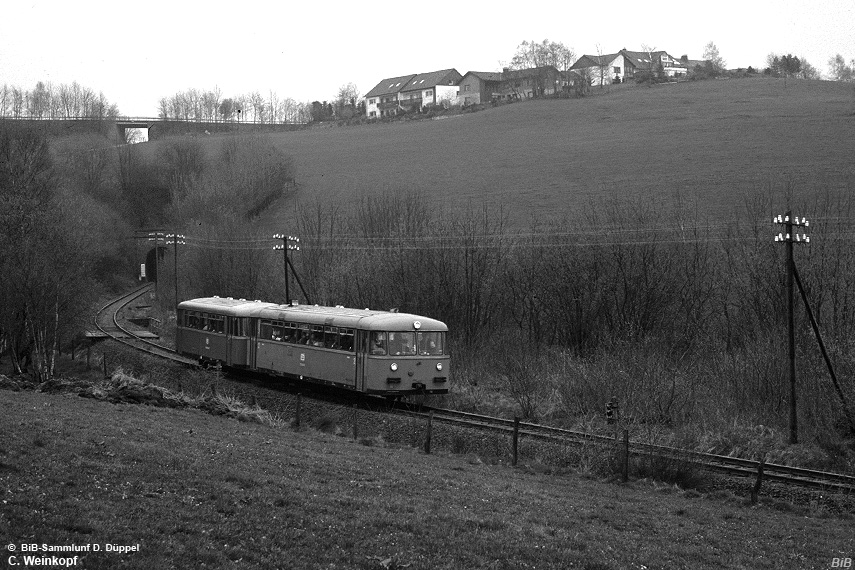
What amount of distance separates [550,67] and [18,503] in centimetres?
11031

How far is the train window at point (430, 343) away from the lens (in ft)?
84.5

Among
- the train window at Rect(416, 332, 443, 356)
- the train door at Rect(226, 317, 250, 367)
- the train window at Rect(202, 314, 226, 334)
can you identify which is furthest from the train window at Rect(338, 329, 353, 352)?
the train window at Rect(202, 314, 226, 334)

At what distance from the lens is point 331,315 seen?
2745cm

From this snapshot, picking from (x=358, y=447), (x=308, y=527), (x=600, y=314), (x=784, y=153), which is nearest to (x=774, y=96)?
(x=784, y=153)

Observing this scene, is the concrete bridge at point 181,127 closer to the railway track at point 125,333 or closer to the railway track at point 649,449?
the railway track at point 125,333

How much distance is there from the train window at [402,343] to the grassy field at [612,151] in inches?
986

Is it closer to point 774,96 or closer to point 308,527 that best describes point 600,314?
point 308,527

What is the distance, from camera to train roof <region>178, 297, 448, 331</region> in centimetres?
2541

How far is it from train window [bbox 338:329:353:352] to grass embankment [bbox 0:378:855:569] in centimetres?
882

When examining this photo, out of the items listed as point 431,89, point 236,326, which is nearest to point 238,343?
point 236,326

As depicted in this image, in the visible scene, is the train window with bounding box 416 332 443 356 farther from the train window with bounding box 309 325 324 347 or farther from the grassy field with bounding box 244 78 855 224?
the grassy field with bounding box 244 78 855 224

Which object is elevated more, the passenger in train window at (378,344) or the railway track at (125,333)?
the passenger in train window at (378,344)

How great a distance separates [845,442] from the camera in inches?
844

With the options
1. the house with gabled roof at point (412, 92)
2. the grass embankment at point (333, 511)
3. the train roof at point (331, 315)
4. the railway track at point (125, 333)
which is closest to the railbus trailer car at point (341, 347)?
the train roof at point (331, 315)
